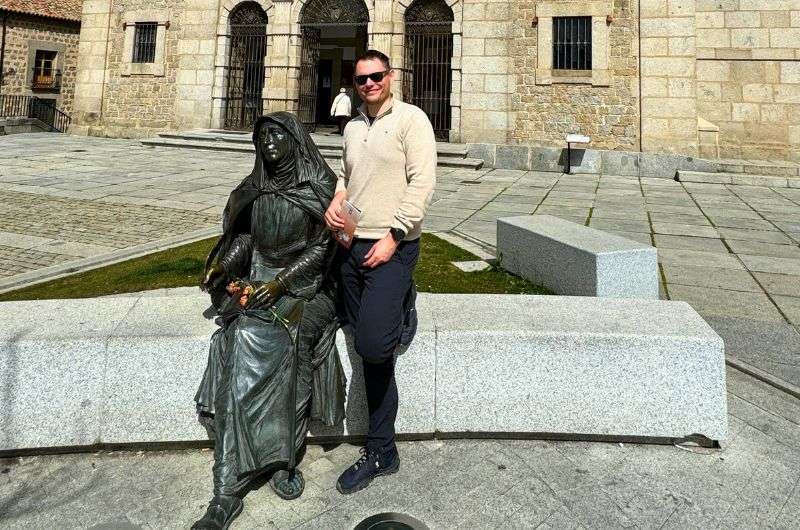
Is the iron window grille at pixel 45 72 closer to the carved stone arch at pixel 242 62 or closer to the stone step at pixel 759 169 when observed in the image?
the carved stone arch at pixel 242 62

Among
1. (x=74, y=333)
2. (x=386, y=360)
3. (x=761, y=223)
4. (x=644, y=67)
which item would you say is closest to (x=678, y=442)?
(x=386, y=360)

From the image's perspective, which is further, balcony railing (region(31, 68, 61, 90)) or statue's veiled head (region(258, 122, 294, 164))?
balcony railing (region(31, 68, 61, 90))

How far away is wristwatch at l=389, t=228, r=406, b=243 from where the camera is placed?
2.13m

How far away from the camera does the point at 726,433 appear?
2531mm

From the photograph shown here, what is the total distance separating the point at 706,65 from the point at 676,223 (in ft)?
32.6

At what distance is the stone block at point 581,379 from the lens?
2.54 meters

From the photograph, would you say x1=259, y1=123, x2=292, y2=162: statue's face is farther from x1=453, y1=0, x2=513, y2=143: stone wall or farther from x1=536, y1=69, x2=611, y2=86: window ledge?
x1=536, y1=69, x2=611, y2=86: window ledge

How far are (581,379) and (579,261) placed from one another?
A: 5.51 ft

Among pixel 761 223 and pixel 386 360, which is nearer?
pixel 386 360

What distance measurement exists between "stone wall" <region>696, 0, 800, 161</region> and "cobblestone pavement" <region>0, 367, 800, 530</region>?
14930mm

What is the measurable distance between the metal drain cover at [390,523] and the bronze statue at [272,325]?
1.19 ft

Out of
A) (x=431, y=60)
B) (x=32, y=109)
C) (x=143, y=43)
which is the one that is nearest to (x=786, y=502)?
(x=431, y=60)

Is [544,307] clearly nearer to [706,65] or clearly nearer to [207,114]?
[706,65]

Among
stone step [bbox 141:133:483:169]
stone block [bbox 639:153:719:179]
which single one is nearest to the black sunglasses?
stone step [bbox 141:133:483:169]
